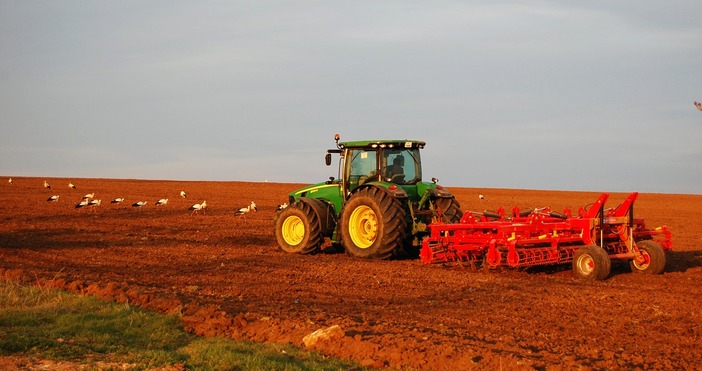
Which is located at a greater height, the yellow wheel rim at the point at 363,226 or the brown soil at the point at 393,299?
the yellow wheel rim at the point at 363,226

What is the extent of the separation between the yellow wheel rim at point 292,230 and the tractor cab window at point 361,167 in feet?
4.99

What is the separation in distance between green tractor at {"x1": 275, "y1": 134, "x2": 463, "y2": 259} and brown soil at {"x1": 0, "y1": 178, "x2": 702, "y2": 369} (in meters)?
0.47

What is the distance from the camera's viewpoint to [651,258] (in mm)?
13156

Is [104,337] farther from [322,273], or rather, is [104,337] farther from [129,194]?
[129,194]

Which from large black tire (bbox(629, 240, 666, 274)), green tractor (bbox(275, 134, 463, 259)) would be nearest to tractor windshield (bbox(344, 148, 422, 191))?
green tractor (bbox(275, 134, 463, 259))

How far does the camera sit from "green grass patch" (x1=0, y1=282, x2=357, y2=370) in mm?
7430

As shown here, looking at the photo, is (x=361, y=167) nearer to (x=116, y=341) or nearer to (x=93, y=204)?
(x=116, y=341)

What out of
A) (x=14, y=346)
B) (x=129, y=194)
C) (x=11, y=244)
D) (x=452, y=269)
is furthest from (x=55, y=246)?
(x=129, y=194)

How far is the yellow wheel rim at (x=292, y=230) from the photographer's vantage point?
55.4 ft

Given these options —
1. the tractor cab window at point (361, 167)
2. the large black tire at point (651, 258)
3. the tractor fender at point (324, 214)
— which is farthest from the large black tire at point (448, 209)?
the large black tire at point (651, 258)

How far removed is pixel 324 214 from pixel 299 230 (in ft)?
2.91

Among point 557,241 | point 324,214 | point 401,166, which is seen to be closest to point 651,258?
point 557,241

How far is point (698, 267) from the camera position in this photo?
47.5ft

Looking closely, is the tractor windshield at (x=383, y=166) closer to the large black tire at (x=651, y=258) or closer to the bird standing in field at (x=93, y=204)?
the large black tire at (x=651, y=258)
